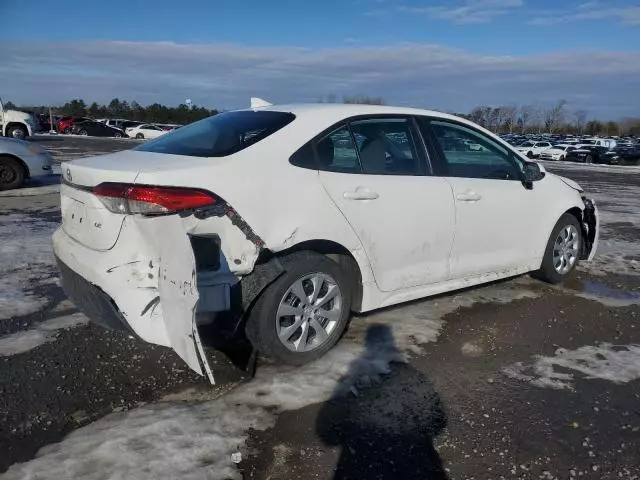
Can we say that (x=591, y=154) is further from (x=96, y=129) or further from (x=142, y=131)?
(x=96, y=129)

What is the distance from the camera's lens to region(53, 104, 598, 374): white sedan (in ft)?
10.1

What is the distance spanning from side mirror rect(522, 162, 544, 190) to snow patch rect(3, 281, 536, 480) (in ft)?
5.73

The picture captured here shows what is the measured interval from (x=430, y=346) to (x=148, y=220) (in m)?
2.17

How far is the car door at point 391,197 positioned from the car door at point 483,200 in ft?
0.48

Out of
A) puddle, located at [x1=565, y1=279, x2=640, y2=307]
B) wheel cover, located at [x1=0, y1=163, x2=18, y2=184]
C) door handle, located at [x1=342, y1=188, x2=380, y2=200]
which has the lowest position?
puddle, located at [x1=565, y1=279, x2=640, y2=307]

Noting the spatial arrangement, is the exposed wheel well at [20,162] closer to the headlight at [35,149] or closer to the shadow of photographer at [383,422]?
the headlight at [35,149]

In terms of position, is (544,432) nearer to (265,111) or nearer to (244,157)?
(244,157)

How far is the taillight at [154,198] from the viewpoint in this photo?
9.99 feet

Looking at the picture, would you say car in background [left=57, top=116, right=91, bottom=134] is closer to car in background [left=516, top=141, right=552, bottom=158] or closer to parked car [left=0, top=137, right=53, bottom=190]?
car in background [left=516, top=141, right=552, bottom=158]

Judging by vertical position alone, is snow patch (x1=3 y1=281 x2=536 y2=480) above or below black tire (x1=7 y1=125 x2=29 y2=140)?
below

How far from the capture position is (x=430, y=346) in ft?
13.4

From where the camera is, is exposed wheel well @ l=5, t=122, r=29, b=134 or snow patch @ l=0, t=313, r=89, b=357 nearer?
snow patch @ l=0, t=313, r=89, b=357

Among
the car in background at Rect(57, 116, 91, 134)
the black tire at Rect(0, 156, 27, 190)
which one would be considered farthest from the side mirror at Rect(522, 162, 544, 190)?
the car in background at Rect(57, 116, 91, 134)

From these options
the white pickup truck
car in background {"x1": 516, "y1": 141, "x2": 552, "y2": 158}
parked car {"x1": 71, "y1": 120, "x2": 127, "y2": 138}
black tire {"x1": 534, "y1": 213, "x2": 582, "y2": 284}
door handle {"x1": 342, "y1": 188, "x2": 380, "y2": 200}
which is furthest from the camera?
parked car {"x1": 71, "y1": 120, "x2": 127, "y2": 138}
